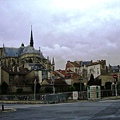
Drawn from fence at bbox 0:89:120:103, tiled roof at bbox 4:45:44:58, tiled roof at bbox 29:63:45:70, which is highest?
tiled roof at bbox 4:45:44:58

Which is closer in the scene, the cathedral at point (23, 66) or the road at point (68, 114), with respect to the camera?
the road at point (68, 114)

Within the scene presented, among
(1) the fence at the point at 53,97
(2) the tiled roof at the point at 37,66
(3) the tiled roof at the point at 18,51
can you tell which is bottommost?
(1) the fence at the point at 53,97

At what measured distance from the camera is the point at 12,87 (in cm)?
9344

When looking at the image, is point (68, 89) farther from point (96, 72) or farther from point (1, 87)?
point (96, 72)

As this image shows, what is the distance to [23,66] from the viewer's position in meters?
132

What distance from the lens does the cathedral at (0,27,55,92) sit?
4173 inches

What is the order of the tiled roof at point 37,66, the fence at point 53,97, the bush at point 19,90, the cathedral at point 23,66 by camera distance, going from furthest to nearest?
the tiled roof at point 37,66, the cathedral at point 23,66, the bush at point 19,90, the fence at point 53,97

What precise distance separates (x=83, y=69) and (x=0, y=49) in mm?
46321

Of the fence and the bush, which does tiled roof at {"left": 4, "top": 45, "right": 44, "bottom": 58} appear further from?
the fence

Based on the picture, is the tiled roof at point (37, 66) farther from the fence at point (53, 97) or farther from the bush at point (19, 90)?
the fence at point (53, 97)

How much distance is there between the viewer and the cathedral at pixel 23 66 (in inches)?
4173

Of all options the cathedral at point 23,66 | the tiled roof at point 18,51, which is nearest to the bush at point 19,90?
the cathedral at point 23,66

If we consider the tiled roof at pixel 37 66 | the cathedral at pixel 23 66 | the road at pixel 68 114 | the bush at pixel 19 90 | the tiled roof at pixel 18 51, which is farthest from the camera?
the tiled roof at pixel 18 51

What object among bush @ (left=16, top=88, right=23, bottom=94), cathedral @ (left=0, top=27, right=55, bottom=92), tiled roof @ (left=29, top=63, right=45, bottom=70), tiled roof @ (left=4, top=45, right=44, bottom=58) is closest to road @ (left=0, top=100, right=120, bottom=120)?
bush @ (left=16, top=88, right=23, bottom=94)
